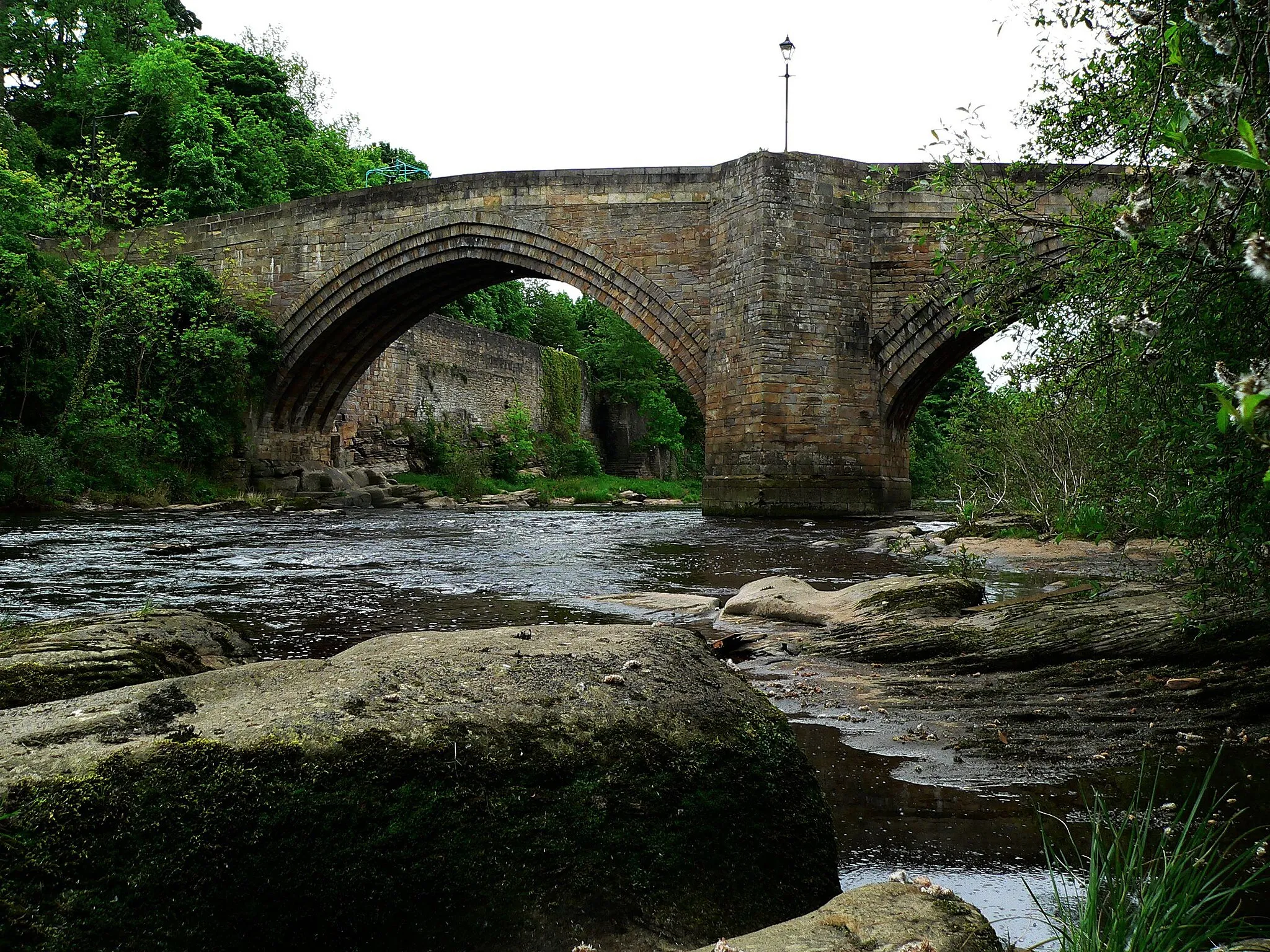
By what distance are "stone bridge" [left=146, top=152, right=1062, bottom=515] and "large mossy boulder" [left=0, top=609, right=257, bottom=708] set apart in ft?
37.9

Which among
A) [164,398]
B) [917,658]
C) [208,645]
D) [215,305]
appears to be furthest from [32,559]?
[215,305]

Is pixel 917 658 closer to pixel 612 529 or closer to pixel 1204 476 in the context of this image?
pixel 1204 476

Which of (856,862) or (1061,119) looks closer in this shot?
(856,862)

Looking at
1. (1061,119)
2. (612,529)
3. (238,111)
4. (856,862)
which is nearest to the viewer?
(856,862)

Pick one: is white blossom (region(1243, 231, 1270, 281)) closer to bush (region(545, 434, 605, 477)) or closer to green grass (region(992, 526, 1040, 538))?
green grass (region(992, 526, 1040, 538))

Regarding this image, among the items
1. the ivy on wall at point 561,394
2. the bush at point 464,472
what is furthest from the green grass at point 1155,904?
the ivy on wall at point 561,394

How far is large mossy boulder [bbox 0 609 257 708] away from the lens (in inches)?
87.3

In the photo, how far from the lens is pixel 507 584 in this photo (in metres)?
6.10

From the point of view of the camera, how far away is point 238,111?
2583 cm

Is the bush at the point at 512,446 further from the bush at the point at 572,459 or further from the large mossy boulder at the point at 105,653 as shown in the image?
the large mossy boulder at the point at 105,653

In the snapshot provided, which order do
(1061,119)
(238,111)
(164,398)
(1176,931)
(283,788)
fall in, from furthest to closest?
(238,111) < (164,398) < (1061,119) < (283,788) < (1176,931)

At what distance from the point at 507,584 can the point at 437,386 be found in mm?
20249

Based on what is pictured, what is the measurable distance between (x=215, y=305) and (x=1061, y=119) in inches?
679

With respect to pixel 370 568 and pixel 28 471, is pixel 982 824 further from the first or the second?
pixel 28 471
